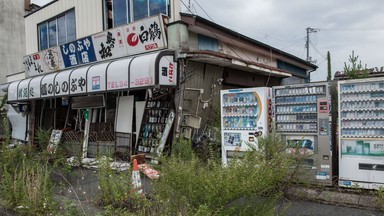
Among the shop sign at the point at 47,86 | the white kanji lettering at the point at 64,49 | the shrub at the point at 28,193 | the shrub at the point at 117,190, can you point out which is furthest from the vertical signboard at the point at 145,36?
the shrub at the point at 28,193

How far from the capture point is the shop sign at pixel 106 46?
31.9 feet

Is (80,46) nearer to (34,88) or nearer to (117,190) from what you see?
(34,88)

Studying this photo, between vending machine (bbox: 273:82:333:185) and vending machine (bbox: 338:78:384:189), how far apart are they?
26cm

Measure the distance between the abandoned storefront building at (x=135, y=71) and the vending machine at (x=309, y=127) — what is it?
3139mm

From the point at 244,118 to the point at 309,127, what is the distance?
1591 millimetres

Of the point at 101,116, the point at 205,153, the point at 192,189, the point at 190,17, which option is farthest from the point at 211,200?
the point at 101,116

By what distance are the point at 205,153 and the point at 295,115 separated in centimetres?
280

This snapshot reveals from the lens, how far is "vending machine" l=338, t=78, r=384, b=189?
235 inches

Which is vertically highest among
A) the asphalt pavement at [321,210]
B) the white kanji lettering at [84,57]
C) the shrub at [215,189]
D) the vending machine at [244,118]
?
the white kanji lettering at [84,57]

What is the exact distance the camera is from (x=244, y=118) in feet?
25.3

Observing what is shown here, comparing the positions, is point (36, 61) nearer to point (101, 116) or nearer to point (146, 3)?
point (101, 116)

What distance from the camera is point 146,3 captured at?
33.4ft

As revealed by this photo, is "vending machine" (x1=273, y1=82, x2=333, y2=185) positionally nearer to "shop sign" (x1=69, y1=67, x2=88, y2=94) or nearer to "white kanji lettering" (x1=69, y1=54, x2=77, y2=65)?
"shop sign" (x1=69, y1=67, x2=88, y2=94)

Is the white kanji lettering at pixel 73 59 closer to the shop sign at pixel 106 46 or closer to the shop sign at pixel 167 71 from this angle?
the shop sign at pixel 106 46
